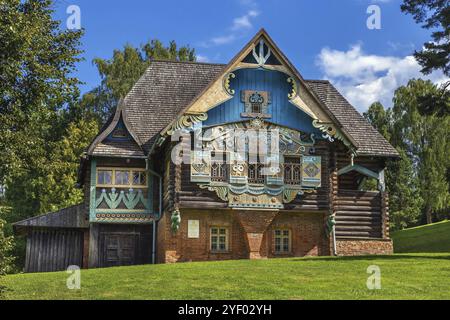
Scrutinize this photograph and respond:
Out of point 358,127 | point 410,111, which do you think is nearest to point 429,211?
point 410,111

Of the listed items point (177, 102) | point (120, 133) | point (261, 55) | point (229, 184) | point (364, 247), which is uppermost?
point (261, 55)

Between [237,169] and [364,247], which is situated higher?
[237,169]

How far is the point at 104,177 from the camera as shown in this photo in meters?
31.7

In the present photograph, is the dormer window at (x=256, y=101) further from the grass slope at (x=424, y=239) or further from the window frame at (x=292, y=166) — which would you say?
the grass slope at (x=424, y=239)

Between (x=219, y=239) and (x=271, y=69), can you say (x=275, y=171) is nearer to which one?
(x=219, y=239)

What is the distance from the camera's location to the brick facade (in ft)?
95.6

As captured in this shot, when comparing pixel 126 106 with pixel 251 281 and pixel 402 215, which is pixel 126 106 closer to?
pixel 251 281

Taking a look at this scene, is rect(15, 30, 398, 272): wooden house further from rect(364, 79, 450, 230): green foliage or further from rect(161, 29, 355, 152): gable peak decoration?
rect(364, 79, 450, 230): green foliage

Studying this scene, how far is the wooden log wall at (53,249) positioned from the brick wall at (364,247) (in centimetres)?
1200

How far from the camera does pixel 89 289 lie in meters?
19.1

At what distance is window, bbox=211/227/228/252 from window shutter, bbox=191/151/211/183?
2.33m

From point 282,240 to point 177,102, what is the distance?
9082 mm

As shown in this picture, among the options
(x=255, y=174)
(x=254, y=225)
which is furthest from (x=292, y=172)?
(x=254, y=225)

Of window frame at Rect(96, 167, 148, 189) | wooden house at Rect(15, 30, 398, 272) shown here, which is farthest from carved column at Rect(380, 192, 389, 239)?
window frame at Rect(96, 167, 148, 189)
